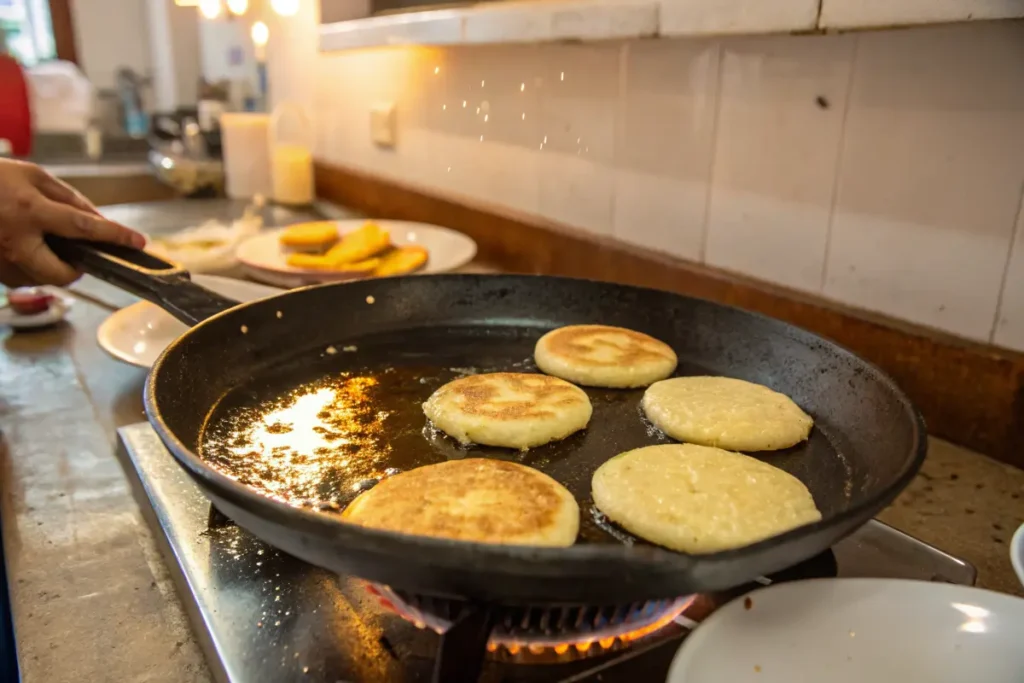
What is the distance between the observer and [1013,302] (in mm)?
859

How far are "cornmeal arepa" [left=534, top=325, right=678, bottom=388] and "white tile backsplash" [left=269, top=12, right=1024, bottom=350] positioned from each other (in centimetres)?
25

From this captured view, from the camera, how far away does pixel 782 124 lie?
1058 millimetres

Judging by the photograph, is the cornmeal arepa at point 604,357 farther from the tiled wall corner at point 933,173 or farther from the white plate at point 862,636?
the white plate at point 862,636

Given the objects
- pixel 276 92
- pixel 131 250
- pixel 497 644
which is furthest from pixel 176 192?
pixel 497 644

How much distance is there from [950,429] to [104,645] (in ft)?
3.09

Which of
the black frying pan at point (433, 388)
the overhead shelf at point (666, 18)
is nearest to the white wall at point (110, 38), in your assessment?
the overhead shelf at point (666, 18)

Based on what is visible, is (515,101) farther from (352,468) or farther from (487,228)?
(352,468)

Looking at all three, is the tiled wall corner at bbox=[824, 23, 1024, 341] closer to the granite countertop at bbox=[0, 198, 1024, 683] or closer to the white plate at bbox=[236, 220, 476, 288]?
the granite countertop at bbox=[0, 198, 1024, 683]

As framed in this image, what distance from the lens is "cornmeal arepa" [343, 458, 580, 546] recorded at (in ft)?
2.04

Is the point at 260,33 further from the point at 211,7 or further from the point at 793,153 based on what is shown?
the point at 793,153

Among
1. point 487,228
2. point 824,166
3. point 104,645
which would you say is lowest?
point 104,645

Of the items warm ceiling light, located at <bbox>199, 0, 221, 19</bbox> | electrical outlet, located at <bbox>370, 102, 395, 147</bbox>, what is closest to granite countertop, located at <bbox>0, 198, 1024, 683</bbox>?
electrical outlet, located at <bbox>370, 102, 395, 147</bbox>

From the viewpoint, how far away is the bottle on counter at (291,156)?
8.07 feet

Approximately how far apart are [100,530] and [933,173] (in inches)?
40.1
